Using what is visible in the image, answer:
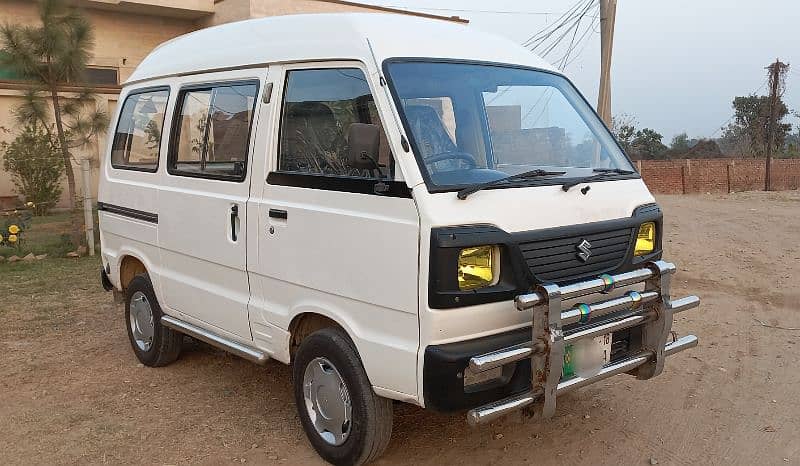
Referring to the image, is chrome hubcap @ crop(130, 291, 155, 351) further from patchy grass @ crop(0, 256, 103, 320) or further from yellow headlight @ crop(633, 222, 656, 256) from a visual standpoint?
yellow headlight @ crop(633, 222, 656, 256)

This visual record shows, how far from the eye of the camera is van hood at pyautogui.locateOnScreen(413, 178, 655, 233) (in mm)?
3242

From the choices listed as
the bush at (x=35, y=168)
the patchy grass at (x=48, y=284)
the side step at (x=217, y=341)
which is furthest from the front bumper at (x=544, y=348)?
the bush at (x=35, y=168)

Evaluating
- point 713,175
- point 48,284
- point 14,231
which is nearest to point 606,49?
point 48,284

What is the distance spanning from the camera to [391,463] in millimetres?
3936

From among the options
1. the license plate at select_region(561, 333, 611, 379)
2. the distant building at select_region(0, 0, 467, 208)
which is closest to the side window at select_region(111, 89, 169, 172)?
the license plate at select_region(561, 333, 611, 379)

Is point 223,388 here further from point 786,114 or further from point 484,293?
point 786,114

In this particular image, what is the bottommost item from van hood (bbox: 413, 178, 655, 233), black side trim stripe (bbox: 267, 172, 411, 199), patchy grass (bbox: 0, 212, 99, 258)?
patchy grass (bbox: 0, 212, 99, 258)

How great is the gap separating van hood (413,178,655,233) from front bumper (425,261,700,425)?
1.08 ft

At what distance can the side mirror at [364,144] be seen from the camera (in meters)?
3.37

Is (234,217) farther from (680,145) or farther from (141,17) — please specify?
(680,145)

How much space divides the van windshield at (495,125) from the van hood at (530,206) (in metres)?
0.09

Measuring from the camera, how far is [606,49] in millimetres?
9328

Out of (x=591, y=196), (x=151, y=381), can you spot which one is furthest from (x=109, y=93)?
(x=591, y=196)

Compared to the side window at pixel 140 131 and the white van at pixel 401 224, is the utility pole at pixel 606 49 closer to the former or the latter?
the white van at pixel 401 224
